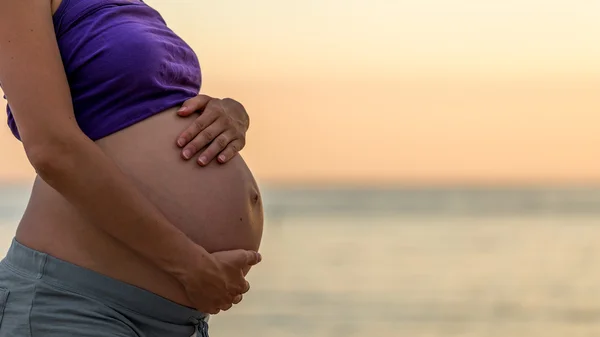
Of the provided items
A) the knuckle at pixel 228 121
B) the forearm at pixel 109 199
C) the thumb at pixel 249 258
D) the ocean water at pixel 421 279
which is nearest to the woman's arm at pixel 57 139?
the forearm at pixel 109 199

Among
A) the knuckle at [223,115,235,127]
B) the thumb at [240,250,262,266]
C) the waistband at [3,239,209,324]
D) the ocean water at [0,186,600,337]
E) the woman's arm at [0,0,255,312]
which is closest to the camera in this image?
the woman's arm at [0,0,255,312]

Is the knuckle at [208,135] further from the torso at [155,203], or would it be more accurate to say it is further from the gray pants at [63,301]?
the gray pants at [63,301]

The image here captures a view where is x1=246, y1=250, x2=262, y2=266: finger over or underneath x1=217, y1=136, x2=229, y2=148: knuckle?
underneath

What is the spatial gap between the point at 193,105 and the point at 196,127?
4cm

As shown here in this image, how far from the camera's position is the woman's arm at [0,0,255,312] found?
1.25 metres

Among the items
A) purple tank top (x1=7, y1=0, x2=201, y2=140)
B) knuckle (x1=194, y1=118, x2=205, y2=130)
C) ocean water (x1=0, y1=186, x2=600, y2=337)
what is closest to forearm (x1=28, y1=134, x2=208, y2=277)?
purple tank top (x1=7, y1=0, x2=201, y2=140)

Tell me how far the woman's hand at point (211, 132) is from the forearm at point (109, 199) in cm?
19

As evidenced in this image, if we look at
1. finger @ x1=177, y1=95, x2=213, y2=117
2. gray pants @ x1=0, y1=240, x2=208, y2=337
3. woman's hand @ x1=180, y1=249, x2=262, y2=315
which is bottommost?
gray pants @ x1=0, y1=240, x2=208, y2=337

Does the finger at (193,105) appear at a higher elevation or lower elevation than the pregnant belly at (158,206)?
higher

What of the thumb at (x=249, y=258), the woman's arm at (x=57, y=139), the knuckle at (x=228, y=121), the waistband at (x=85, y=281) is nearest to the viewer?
the woman's arm at (x=57, y=139)

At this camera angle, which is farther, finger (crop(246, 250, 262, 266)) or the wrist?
finger (crop(246, 250, 262, 266))

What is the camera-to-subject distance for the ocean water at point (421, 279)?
15.8 ft

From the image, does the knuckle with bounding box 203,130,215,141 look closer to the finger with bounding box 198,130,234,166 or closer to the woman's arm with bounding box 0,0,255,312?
the finger with bounding box 198,130,234,166

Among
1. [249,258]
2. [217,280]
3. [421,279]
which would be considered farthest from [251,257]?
[421,279]
